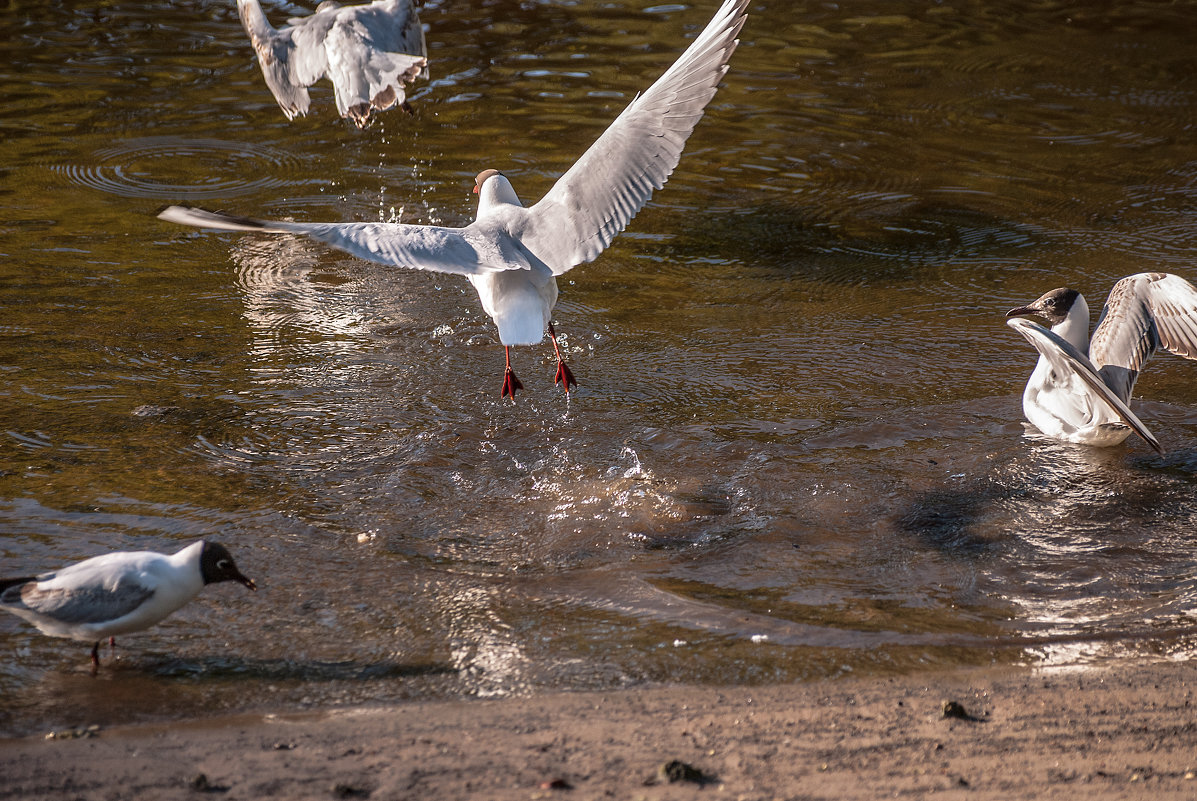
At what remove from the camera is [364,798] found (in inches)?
132

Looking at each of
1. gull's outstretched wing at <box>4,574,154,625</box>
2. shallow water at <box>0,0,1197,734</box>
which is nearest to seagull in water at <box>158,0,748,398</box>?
shallow water at <box>0,0,1197,734</box>

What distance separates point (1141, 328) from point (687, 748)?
12.4ft

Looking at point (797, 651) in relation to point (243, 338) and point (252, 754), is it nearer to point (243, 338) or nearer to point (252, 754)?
point (252, 754)

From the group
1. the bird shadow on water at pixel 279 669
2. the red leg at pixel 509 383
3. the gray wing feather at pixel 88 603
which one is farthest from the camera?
the red leg at pixel 509 383

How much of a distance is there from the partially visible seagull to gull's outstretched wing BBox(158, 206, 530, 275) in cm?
242

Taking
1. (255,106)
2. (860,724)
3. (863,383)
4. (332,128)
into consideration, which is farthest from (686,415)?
(255,106)

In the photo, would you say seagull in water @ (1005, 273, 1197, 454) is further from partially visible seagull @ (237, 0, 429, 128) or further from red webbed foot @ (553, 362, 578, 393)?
partially visible seagull @ (237, 0, 429, 128)

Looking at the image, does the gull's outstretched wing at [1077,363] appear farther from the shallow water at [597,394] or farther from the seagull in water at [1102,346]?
the shallow water at [597,394]

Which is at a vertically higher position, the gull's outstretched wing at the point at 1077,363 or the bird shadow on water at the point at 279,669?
the gull's outstretched wing at the point at 1077,363

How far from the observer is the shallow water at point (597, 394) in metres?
4.32

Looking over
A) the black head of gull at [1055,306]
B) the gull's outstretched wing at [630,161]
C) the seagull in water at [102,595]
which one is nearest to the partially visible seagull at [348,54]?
the gull's outstretched wing at [630,161]

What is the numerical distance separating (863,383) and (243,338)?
3.78 meters

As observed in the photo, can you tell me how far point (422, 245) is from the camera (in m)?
5.51

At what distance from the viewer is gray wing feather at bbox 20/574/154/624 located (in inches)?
154
